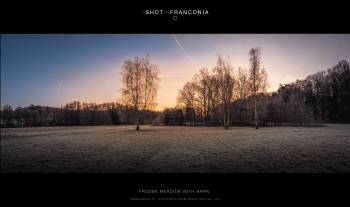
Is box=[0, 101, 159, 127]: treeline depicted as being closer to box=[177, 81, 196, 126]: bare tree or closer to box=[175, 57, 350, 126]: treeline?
box=[177, 81, 196, 126]: bare tree

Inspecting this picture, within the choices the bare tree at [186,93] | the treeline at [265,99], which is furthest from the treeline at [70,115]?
the treeline at [265,99]

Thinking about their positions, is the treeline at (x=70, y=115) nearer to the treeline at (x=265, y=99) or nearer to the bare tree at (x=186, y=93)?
the bare tree at (x=186, y=93)

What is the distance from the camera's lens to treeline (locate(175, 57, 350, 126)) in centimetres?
295

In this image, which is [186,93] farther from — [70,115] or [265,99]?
[265,99]

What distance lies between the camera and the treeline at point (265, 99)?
295cm

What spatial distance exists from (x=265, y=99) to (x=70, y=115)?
7.30 metres

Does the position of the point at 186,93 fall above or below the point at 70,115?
above

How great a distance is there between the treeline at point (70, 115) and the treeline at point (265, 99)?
1.09 meters

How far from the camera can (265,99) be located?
345 inches

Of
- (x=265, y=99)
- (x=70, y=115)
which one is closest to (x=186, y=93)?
(x=70, y=115)
